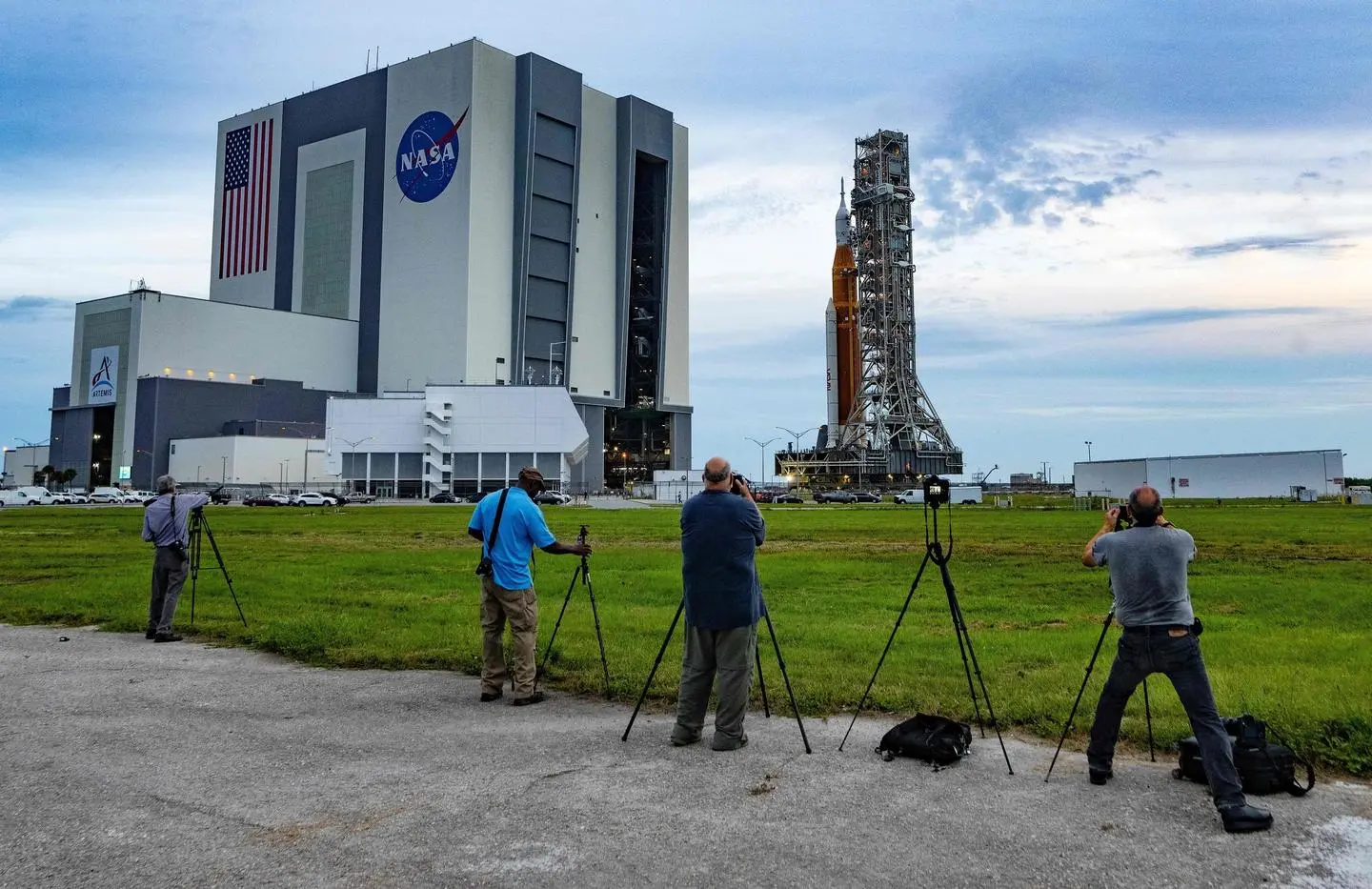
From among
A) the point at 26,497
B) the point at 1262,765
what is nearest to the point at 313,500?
the point at 26,497

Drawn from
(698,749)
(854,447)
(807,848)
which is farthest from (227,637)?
(854,447)

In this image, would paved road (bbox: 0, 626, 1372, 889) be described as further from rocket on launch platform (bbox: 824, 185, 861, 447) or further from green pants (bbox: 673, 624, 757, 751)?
rocket on launch platform (bbox: 824, 185, 861, 447)

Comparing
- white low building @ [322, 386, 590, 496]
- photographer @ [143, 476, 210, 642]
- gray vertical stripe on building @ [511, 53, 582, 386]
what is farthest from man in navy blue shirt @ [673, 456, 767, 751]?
gray vertical stripe on building @ [511, 53, 582, 386]

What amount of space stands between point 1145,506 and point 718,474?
2.96 m

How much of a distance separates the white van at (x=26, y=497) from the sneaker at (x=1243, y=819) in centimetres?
8648

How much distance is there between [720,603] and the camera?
22.7 ft

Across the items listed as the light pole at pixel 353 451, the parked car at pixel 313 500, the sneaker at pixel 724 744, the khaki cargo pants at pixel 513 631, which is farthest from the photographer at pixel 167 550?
the light pole at pixel 353 451

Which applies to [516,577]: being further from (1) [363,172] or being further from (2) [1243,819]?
(1) [363,172]

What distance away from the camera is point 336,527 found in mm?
39375

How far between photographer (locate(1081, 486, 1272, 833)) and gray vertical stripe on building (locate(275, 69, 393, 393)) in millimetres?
93045

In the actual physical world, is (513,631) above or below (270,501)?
above

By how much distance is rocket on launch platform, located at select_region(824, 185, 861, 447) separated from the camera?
4250 inches

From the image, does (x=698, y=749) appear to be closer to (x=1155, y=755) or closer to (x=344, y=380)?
(x=1155, y=755)

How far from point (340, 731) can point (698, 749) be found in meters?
3.00
